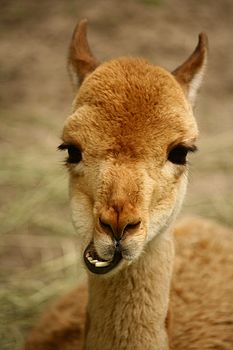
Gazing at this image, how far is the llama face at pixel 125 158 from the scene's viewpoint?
9.19 ft

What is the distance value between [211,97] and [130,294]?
5.05 metres

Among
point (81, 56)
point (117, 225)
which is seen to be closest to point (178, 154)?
point (117, 225)

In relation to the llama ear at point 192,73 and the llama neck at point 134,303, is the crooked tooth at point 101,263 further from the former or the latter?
the llama ear at point 192,73

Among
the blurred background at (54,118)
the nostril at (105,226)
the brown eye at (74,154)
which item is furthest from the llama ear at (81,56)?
the blurred background at (54,118)

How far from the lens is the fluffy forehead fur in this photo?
299cm

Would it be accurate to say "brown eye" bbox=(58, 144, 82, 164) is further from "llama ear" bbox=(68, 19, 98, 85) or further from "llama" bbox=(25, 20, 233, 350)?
"llama ear" bbox=(68, 19, 98, 85)

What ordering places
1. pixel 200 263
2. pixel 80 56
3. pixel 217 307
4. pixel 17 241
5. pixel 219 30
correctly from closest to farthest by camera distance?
pixel 80 56 → pixel 217 307 → pixel 200 263 → pixel 17 241 → pixel 219 30

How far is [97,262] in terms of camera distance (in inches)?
115

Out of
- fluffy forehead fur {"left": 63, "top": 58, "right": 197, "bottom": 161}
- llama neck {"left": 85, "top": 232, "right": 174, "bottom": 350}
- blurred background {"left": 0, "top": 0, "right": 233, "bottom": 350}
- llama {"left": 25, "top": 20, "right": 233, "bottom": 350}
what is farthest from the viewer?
blurred background {"left": 0, "top": 0, "right": 233, "bottom": 350}

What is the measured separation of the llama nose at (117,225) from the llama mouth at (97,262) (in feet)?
0.59

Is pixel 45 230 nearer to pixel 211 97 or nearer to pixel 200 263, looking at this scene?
pixel 200 263

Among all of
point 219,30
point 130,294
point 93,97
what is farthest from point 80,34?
point 219,30

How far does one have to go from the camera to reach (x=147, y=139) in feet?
9.83

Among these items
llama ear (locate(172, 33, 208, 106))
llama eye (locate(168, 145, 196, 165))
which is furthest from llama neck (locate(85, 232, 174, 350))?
llama ear (locate(172, 33, 208, 106))
